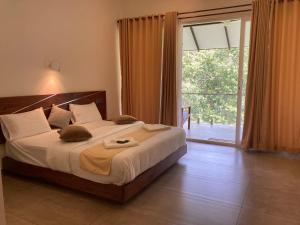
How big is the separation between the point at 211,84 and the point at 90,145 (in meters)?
3.46

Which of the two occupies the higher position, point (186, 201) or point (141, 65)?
point (141, 65)

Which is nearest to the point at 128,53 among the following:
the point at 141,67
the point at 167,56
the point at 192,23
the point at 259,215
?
the point at 141,67

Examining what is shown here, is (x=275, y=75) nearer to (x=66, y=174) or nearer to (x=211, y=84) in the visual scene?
(x=211, y=84)

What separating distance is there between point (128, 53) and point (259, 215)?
390cm

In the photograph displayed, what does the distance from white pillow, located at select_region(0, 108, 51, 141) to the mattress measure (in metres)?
0.10

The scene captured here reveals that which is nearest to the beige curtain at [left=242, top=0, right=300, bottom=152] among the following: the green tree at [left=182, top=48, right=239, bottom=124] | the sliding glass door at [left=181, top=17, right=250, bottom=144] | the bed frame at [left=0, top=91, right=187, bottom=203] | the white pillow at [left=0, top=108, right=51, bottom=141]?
the sliding glass door at [left=181, top=17, right=250, bottom=144]

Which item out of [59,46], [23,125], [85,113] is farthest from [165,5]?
[23,125]

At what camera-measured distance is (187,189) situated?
290 centimetres

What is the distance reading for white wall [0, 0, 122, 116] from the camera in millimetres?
3338

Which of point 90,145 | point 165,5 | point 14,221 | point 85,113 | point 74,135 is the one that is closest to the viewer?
point 14,221

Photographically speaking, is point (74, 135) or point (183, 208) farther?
point (74, 135)

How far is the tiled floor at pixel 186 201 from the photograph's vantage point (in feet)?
7.55

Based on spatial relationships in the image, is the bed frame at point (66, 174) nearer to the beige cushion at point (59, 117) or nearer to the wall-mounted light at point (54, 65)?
the beige cushion at point (59, 117)

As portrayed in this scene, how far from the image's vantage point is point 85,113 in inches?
170
